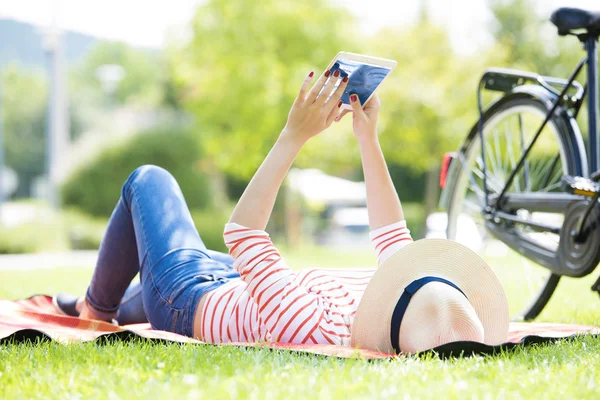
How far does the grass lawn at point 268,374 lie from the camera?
1.83 meters

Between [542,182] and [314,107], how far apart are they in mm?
1968

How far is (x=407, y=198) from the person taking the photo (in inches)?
1217

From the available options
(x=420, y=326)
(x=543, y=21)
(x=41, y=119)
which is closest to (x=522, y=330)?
(x=420, y=326)

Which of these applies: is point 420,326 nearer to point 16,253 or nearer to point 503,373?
point 503,373

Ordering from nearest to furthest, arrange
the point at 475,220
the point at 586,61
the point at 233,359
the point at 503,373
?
1. the point at 503,373
2. the point at 233,359
3. the point at 586,61
4. the point at 475,220

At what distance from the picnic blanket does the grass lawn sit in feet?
0.16

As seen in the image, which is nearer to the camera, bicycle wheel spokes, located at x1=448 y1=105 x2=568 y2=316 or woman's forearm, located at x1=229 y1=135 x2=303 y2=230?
woman's forearm, located at x1=229 y1=135 x2=303 y2=230

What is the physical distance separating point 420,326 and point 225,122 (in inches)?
687

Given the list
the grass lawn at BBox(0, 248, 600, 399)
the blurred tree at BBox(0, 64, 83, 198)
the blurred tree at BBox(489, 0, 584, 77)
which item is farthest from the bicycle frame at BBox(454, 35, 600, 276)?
the blurred tree at BBox(0, 64, 83, 198)

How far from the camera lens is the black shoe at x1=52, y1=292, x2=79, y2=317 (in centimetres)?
368

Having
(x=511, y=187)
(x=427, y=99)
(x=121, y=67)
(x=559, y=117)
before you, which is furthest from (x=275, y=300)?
(x=121, y=67)

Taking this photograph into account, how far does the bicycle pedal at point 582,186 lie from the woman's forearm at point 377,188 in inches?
37.3

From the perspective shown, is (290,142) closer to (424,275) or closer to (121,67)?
(424,275)

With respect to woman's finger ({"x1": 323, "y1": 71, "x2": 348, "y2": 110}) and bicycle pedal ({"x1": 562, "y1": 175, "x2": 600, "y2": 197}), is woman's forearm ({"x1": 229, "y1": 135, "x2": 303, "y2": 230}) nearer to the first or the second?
woman's finger ({"x1": 323, "y1": 71, "x2": 348, "y2": 110})
